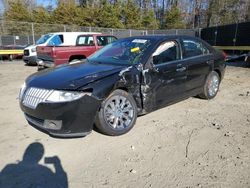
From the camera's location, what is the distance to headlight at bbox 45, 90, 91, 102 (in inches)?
146

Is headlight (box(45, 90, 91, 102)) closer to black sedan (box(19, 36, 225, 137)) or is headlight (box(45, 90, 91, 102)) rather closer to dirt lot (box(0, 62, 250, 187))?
black sedan (box(19, 36, 225, 137))

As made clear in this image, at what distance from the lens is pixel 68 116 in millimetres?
3717

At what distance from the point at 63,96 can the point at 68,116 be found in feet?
0.96

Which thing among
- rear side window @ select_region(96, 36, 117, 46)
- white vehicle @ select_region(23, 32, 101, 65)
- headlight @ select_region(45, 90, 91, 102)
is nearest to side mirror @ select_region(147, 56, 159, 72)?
headlight @ select_region(45, 90, 91, 102)

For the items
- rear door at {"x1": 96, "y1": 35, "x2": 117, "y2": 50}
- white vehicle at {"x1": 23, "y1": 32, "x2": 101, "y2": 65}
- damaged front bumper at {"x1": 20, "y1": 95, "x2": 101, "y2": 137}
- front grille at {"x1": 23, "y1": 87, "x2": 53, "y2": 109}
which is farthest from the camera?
white vehicle at {"x1": 23, "y1": 32, "x2": 101, "y2": 65}

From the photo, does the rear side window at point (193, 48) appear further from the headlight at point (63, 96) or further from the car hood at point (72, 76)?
the headlight at point (63, 96)

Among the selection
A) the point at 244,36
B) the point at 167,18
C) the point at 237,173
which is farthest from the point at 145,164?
the point at 167,18

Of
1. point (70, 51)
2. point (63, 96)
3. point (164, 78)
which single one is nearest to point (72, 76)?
point (63, 96)

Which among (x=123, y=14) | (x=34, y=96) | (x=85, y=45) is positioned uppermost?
(x=123, y=14)

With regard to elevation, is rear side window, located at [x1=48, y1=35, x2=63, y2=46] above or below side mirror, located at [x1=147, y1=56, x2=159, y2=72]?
above

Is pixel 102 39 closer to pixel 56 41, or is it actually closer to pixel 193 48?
pixel 56 41

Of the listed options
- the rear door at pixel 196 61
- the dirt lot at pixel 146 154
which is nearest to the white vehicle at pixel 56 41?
the rear door at pixel 196 61

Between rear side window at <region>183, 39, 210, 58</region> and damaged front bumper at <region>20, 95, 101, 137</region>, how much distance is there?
99.6 inches

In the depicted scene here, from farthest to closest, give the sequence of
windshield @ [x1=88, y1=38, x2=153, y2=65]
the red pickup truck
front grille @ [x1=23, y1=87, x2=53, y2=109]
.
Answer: the red pickup truck
windshield @ [x1=88, y1=38, x2=153, y2=65]
front grille @ [x1=23, y1=87, x2=53, y2=109]
